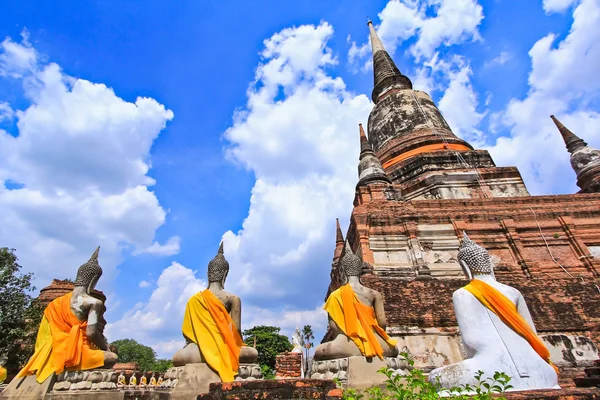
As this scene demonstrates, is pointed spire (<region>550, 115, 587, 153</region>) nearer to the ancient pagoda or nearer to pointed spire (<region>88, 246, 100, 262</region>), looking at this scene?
the ancient pagoda

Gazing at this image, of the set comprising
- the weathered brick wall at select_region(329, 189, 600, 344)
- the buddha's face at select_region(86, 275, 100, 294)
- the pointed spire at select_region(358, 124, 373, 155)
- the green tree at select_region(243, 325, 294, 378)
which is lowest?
the buddha's face at select_region(86, 275, 100, 294)

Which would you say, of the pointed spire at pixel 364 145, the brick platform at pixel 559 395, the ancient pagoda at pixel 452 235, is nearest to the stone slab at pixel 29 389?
the brick platform at pixel 559 395

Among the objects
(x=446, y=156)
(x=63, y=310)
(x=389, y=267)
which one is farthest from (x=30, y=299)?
(x=446, y=156)

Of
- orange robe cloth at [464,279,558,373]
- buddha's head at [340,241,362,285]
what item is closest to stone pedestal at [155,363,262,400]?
buddha's head at [340,241,362,285]

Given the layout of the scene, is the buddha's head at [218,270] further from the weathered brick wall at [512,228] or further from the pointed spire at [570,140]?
the pointed spire at [570,140]

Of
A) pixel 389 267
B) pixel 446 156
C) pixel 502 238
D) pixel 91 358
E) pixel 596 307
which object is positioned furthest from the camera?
pixel 446 156

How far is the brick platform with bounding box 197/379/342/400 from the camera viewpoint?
282cm

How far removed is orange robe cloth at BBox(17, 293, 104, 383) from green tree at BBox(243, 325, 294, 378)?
43992 millimetres

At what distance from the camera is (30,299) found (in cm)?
1744

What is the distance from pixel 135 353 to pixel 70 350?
6485 cm

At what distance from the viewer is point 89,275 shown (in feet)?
19.1

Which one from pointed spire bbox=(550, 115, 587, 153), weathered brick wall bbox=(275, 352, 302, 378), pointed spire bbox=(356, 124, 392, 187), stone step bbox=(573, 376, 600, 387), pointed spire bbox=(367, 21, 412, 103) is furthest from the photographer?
pointed spire bbox=(367, 21, 412, 103)

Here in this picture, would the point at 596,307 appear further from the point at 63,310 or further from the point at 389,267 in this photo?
the point at 63,310

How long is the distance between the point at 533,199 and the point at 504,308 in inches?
469
